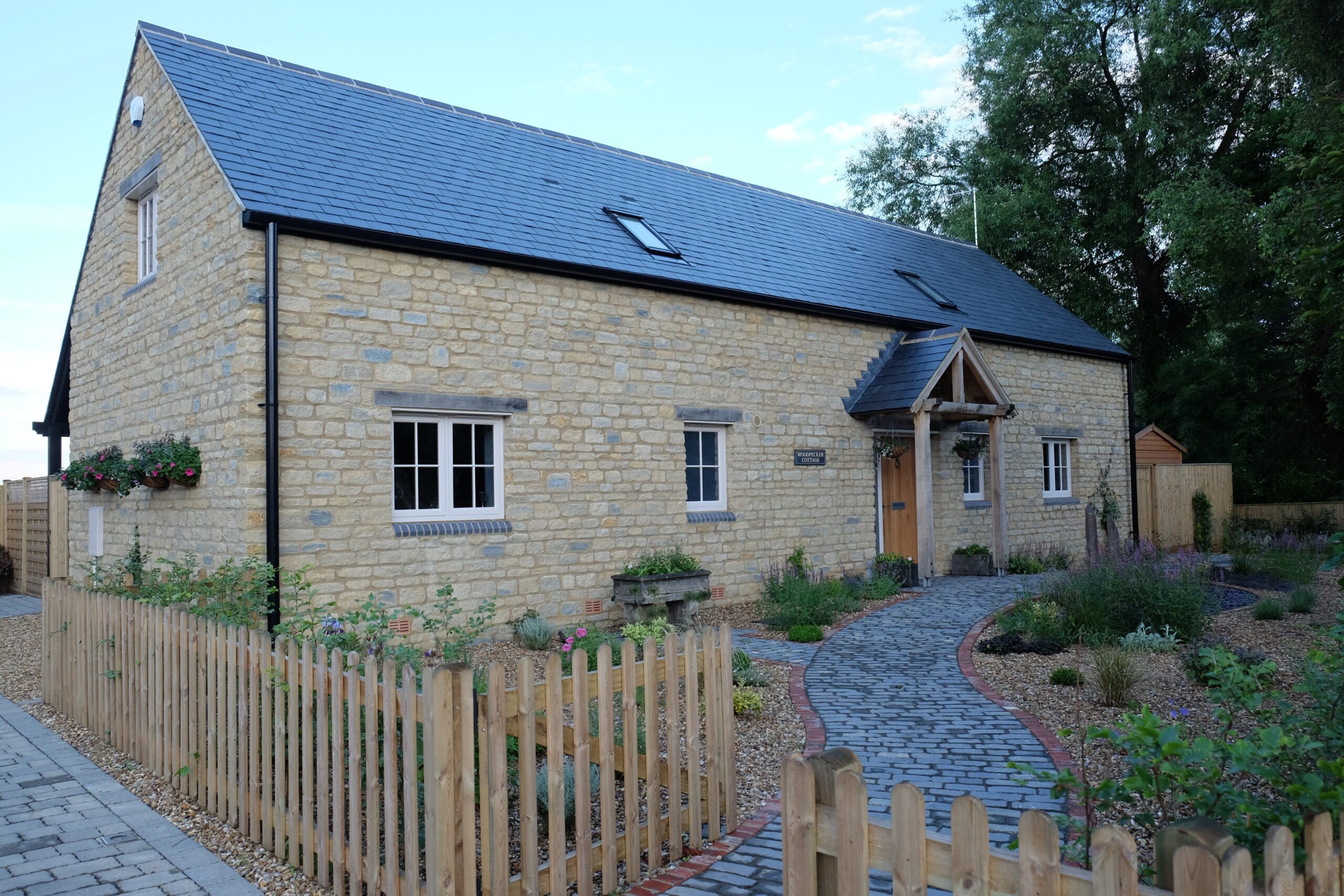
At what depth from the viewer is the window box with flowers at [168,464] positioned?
30.3 ft

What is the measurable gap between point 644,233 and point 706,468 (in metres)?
3.22

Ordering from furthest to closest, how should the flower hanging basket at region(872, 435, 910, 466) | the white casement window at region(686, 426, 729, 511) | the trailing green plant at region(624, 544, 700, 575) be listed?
the flower hanging basket at region(872, 435, 910, 466)
the white casement window at region(686, 426, 729, 511)
the trailing green plant at region(624, 544, 700, 575)

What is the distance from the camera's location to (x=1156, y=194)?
1964 centimetres

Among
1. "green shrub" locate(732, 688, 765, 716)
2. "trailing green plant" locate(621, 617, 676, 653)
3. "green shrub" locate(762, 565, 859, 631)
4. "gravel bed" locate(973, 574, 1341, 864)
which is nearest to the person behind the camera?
"gravel bed" locate(973, 574, 1341, 864)

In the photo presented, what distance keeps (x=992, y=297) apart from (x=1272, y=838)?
17125mm

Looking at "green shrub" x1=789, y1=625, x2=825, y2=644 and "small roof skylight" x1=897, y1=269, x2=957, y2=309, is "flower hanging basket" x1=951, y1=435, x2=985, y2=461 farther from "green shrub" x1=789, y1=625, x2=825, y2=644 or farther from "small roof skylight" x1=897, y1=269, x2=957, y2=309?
"green shrub" x1=789, y1=625, x2=825, y2=644

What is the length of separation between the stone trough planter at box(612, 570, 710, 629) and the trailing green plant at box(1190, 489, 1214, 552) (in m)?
13.6

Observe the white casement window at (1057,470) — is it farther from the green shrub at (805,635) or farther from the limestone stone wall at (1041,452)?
the green shrub at (805,635)

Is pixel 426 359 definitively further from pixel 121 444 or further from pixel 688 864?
pixel 688 864

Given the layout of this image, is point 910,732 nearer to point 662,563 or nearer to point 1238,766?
point 1238,766

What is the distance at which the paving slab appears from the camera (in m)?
4.15

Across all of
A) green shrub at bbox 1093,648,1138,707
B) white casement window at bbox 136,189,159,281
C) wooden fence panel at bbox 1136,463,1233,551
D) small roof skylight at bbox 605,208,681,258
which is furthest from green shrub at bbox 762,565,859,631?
wooden fence panel at bbox 1136,463,1233,551

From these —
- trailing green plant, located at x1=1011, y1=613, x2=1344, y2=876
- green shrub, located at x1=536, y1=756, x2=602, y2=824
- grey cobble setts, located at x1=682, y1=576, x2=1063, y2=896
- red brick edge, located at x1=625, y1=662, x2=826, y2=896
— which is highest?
trailing green plant, located at x1=1011, y1=613, x2=1344, y2=876

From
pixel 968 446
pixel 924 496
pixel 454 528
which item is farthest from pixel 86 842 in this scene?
pixel 968 446
